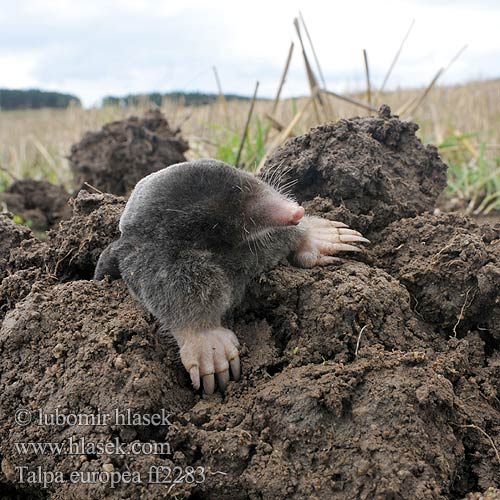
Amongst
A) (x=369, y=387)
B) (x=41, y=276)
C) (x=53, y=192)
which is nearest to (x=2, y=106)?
(x=53, y=192)

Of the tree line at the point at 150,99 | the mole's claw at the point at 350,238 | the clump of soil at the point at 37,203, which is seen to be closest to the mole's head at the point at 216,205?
the mole's claw at the point at 350,238

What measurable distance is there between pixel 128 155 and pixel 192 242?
2.97 metres

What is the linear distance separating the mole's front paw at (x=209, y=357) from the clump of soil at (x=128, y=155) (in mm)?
3009

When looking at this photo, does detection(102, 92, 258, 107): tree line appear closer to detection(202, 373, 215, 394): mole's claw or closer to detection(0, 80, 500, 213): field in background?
detection(0, 80, 500, 213): field in background

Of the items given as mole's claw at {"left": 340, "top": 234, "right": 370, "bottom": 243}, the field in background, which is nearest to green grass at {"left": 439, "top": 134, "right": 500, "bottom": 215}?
the field in background

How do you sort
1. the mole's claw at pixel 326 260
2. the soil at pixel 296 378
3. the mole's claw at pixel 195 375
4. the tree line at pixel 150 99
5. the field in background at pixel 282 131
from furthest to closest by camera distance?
the tree line at pixel 150 99, the field in background at pixel 282 131, the mole's claw at pixel 326 260, the mole's claw at pixel 195 375, the soil at pixel 296 378

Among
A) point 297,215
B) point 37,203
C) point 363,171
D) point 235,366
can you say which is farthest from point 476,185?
point 37,203

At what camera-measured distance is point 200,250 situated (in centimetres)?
200

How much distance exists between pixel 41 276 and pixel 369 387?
137 cm

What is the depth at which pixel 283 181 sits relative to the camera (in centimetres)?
253

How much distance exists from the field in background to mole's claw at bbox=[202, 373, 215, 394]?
150 centimetres

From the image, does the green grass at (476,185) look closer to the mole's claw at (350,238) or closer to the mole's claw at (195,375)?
the mole's claw at (350,238)

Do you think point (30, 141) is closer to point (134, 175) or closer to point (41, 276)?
point (134, 175)

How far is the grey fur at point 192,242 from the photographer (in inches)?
75.1
